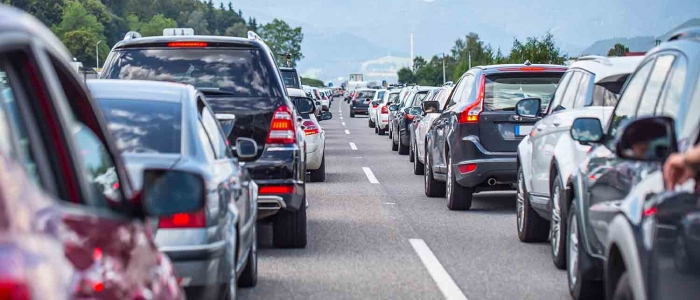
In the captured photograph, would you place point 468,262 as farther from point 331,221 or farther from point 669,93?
point 669,93

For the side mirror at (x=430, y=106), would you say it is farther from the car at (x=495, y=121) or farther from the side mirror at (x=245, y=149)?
the side mirror at (x=245, y=149)

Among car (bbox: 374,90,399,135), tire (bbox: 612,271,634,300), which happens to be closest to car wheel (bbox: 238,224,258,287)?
tire (bbox: 612,271,634,300)

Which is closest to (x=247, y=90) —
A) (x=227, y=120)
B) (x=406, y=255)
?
(x=227, y=120)

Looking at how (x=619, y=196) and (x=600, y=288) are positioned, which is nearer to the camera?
(x=619, y=196)

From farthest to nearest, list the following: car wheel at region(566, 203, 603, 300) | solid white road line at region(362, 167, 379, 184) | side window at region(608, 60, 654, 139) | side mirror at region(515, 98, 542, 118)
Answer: solid white road line at region(362, 167, 379, 184), side mirror at region(515, 98, 542, 118), car wheel at region(566, 203, 603, 300), side window at region(608, 60, 654, 139)

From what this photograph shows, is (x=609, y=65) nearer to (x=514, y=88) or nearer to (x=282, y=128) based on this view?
(x=282, y=128)

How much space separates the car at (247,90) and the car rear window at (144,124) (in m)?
2.92

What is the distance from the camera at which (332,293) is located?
8500 mm

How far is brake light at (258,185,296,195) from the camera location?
10242mm

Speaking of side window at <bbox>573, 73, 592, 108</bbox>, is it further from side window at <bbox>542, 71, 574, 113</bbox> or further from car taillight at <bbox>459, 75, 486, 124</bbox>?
car taillight at <bbox>459, 75, 486, 124</bbox>

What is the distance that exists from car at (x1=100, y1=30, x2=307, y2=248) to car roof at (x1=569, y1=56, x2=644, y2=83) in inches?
96.3

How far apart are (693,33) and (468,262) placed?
15.4 feet

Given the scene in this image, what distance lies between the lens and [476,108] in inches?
534

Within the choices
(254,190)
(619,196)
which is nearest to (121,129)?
(254,190)
